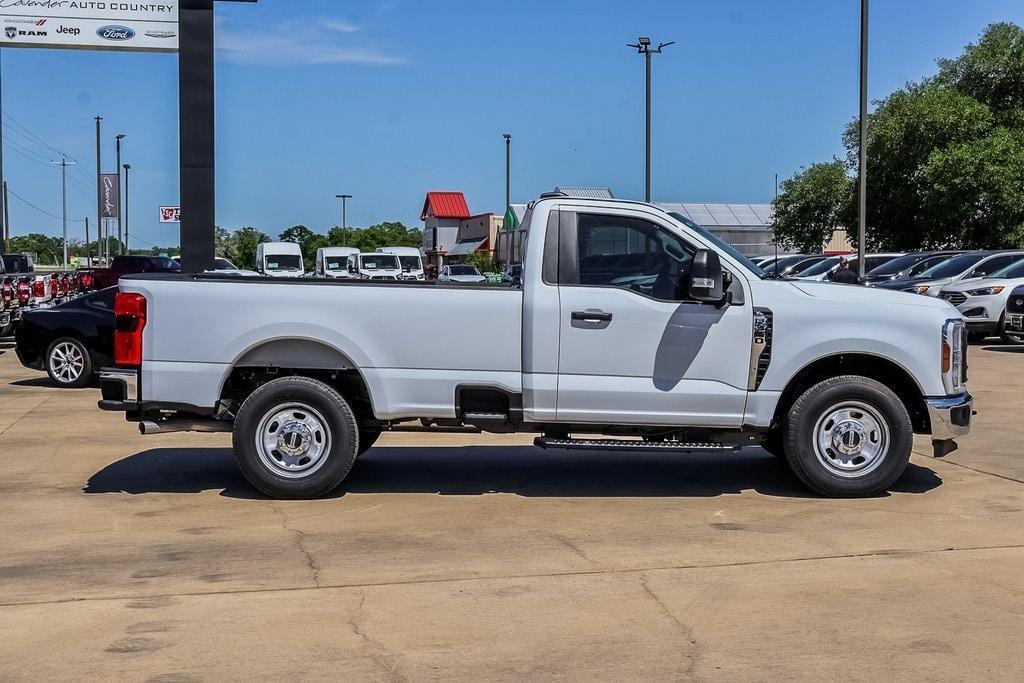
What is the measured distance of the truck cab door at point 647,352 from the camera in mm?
8195

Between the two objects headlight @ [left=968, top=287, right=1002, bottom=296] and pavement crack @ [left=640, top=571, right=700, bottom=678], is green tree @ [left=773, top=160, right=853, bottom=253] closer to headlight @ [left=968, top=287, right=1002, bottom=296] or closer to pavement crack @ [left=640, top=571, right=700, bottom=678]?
headlight @ [left=968, top=287, right=1002, bottom=296]

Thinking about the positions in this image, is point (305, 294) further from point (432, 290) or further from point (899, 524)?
point (899, 524)

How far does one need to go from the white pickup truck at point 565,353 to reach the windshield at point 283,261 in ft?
122

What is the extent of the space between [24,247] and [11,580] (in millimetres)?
156073

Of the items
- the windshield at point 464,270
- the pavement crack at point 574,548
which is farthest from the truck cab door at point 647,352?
the windshield at point 464,270

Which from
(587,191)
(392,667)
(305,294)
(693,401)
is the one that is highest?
(587,191)

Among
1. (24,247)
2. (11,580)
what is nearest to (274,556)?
(11,580)

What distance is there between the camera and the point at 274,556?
22.4ft

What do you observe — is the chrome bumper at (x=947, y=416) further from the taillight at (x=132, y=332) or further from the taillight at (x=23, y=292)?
the taillight at (x=23, y=292)

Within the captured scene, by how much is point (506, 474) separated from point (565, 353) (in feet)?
5.44

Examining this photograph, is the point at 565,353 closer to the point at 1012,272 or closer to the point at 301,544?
the point at 301,544

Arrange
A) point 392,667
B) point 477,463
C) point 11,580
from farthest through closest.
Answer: point 477,463, point 11,580, point 392,667

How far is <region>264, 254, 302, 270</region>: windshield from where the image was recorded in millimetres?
44969

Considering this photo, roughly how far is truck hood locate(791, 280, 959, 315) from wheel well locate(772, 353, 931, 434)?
392 mm
